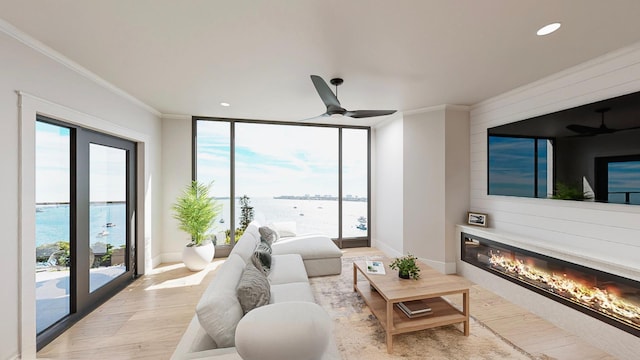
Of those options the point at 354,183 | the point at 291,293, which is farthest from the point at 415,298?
the point at 354,183

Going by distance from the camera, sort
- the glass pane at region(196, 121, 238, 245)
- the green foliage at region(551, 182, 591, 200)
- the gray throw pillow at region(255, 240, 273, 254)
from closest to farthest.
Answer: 1. the green foliage at region(551, 182, 591, 200)
2. the gray throw pillow at region(255, 240, 273, 254)
3. the glass pane at region(196, 121, 238, 245)

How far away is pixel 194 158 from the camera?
170 inches

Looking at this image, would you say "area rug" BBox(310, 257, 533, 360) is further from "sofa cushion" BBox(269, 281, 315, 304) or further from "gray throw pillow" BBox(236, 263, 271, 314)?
"gray throw pillow" BBox(236, 263, 271, 314)

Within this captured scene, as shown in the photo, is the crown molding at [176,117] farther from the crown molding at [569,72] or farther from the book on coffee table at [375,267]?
the crown molding at [569,72]

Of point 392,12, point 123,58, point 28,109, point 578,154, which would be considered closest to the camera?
point 392,12

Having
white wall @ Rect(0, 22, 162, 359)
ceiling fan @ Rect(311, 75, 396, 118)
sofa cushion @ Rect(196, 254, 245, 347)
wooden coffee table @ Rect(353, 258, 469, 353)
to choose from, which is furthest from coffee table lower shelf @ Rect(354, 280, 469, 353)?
white wall @ Rect(0, 22, 162, 359)

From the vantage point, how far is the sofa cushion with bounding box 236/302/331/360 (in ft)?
3.34

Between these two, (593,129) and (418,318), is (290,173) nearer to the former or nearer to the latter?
(418,318)

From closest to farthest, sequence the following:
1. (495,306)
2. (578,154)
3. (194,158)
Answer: (578,154)
(495,306)
(194,158)

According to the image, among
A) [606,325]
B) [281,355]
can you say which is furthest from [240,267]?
[606,325]

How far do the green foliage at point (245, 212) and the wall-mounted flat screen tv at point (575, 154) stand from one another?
4069 mm

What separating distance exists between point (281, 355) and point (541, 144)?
11.2 ft

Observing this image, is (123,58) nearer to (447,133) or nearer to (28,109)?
(28,109)

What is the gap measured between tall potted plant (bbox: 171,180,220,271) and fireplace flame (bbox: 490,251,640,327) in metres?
4.18
